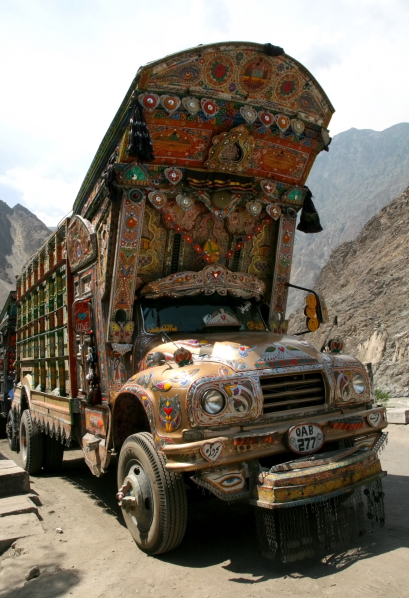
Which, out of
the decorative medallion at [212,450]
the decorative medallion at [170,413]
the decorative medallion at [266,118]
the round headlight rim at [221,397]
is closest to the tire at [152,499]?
the decorative medallion at [170,413]

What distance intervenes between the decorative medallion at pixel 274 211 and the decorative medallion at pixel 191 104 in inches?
59.3

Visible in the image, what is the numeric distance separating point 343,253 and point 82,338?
33338mm

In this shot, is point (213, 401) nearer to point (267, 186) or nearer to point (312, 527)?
point (312, 527)

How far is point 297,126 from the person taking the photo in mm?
5914

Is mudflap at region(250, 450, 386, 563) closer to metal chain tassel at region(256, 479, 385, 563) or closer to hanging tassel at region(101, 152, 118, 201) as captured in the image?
metal chain tassel at region(256, 479, 385, 563)

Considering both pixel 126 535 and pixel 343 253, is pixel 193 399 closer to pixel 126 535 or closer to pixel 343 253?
pixel 126 535

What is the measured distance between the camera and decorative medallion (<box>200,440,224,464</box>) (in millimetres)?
3826

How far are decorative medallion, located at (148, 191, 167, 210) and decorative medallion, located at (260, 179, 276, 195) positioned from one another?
124 centimetres

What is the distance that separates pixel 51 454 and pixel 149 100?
591 cm

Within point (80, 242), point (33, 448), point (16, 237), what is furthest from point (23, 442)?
point (16, 237)

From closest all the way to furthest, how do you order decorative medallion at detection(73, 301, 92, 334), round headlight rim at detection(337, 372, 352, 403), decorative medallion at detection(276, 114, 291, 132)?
round headlight rim at detection(337, 372, 352, 403) < decorative medallion at detection(276, 114, 291, 132) < decorative medallion at detection(73, 301, 92, 334)

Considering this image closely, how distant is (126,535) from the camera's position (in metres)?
5.04

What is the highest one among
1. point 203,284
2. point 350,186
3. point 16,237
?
point 350,186

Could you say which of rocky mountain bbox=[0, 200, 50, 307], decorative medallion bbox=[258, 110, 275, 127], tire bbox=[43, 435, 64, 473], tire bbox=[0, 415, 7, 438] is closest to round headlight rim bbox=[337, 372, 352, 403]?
decorative medallion bbox=[258, 110, 275, 127]
